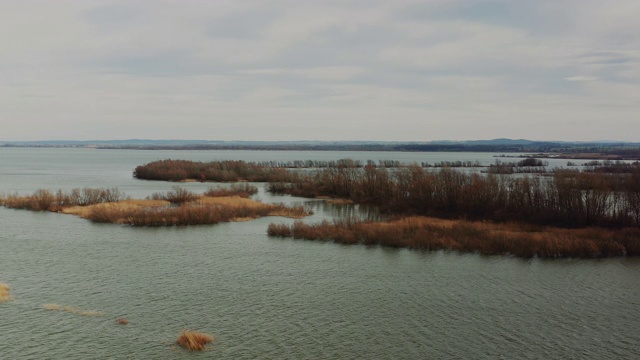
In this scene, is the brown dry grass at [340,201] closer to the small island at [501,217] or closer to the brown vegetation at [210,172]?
the small island at [501,217]

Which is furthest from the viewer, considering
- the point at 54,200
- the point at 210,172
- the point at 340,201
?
the point at 210,172

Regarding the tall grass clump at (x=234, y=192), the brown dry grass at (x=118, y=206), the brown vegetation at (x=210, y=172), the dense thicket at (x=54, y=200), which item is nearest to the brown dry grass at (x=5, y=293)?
the brown dry grass at (x=118, y=206)

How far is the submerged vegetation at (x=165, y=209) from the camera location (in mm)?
45406

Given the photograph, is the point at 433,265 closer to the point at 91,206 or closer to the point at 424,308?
the point at 424,308

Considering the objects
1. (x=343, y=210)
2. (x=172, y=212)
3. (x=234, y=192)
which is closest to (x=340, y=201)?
(x=343, y=210)

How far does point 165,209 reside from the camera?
49.8m

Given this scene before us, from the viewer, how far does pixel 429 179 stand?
176 ft

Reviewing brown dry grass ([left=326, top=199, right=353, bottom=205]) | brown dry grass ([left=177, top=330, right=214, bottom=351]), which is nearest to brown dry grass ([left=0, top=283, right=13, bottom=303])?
brown dry grass ([left=177, top=330, right=214, bottom=351])

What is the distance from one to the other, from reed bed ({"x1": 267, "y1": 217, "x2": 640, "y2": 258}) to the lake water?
1.63 m

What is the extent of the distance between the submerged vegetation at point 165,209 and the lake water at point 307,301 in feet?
25.2

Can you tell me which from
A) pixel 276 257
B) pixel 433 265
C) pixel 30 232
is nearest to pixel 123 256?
pixel 276 257

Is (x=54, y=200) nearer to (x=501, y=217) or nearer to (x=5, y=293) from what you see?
(x=5, y=293)

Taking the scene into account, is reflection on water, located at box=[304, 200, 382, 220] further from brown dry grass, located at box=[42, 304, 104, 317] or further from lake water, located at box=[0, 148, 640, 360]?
brown dry grass, located at box=[42, 304, 104, 317]

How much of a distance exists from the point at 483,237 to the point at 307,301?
1821cm
